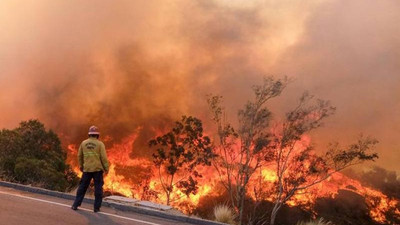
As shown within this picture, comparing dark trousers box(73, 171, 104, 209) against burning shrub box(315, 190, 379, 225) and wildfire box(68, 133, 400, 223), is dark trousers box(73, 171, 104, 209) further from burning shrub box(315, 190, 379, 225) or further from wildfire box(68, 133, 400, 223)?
burning shrub box(315, 190, 379, 225)

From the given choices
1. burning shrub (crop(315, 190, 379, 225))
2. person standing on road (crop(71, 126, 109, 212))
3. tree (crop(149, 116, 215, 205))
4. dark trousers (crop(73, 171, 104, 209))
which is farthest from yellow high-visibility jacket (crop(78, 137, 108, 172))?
burning shrub (crop(315, 190, 379, 225))

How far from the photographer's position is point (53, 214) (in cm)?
696

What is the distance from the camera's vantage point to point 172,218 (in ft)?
25.6

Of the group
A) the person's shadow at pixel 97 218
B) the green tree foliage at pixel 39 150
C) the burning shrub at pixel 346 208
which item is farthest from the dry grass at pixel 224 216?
the burning shrub at pixel 346 208

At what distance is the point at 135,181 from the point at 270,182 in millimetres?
16251

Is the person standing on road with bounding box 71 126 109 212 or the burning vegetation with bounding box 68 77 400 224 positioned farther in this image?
the burning vegetation with bounding box 68 77 400 224

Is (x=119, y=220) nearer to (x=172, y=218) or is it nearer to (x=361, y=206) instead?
(x=172, y=218)

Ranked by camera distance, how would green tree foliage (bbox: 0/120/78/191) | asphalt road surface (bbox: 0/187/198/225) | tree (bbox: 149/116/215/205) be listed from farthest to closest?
tree (bbox: 149/116/215/205) < green tree foliage (bbox: 0/120/78/191) < asphalt road surface (bbox: 0/187/198/225)

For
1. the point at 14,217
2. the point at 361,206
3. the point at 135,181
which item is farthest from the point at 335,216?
the point at 14,217

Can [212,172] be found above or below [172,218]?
above

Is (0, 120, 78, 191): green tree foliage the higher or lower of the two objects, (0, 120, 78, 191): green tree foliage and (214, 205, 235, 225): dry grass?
the higher

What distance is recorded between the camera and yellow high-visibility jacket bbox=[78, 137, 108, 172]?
7.51 metres

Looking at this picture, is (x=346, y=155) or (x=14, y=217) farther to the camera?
(x=346, y=155)

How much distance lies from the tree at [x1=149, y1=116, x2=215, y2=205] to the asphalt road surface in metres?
23.7
